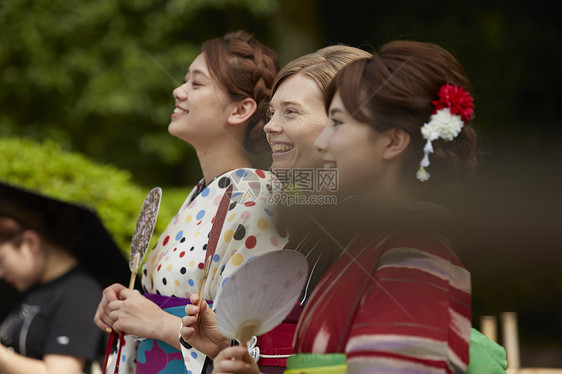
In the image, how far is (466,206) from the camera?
1169 millimetres

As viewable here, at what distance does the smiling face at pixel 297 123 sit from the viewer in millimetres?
1326

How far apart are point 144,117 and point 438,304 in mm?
4956

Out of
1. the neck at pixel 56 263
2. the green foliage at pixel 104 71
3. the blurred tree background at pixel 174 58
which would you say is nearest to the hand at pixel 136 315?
the neck at pixel 56 263

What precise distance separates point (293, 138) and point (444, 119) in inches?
14.1

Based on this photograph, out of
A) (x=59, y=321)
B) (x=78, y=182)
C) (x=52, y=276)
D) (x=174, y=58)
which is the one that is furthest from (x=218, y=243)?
(x=174, y=58)

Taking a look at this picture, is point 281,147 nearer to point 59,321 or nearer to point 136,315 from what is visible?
point 136,315

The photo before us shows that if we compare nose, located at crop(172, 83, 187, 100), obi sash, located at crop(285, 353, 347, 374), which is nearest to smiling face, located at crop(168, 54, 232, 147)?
nose, located at crop(172, 83, 187, 100)

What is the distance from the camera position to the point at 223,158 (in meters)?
1.63

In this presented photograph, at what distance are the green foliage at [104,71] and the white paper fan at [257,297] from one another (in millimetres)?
4013

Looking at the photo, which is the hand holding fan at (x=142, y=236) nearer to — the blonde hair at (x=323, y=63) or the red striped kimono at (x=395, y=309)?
the blonde hair at (x=323, y=63)

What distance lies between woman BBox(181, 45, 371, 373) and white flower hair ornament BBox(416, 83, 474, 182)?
0.25 meters

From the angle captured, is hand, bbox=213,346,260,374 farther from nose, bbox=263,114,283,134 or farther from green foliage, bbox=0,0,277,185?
green foliage, bbox=0,0,277,185

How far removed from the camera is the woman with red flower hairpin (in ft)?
3.13

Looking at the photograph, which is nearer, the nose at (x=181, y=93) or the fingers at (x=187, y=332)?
the fingers at (x=187, y=332)
